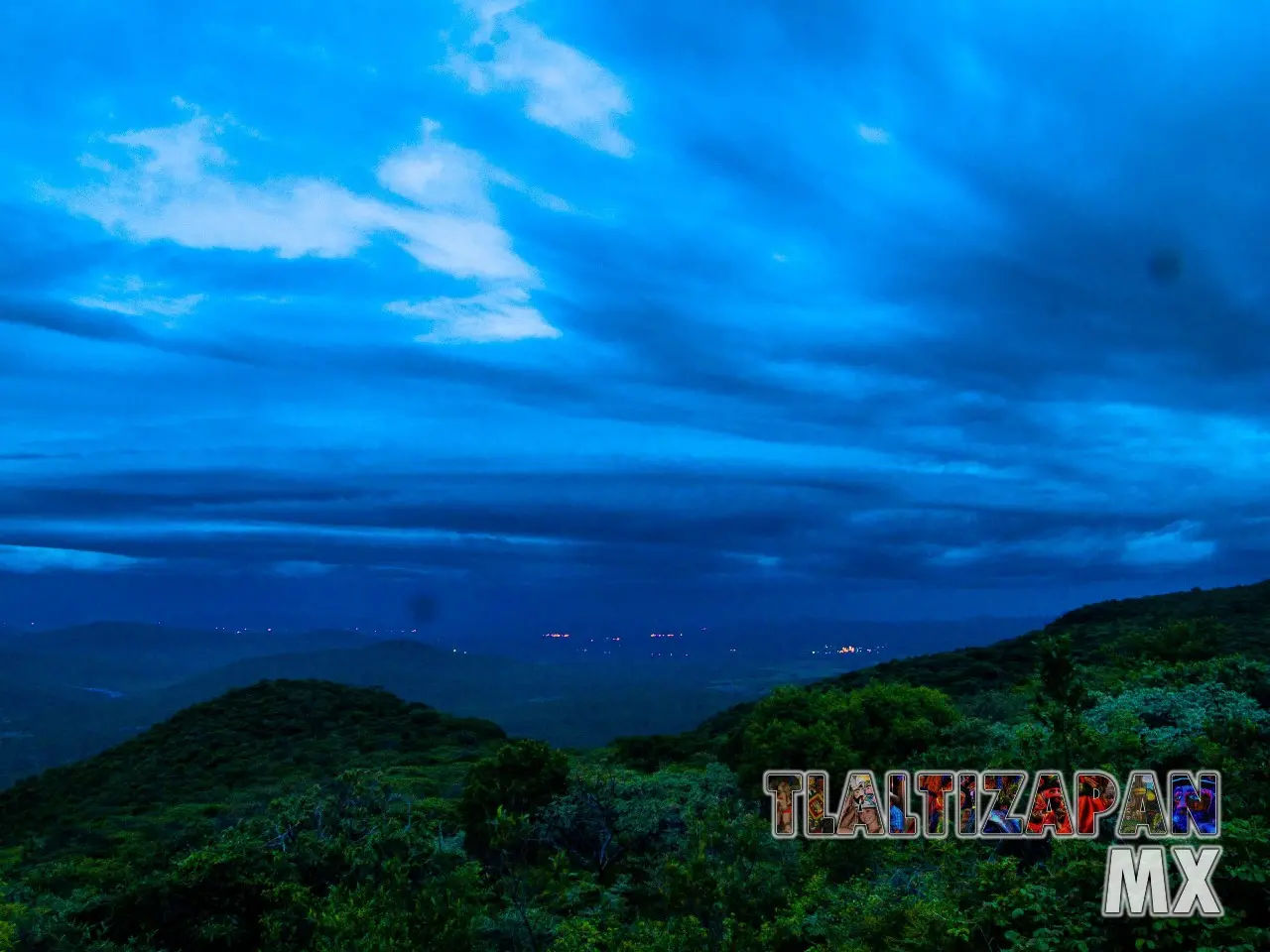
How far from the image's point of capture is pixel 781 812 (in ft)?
89.4

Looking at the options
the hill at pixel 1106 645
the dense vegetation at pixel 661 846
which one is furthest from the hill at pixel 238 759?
the hill at pixel 1106 645

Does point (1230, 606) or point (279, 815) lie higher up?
point (1230, 606)

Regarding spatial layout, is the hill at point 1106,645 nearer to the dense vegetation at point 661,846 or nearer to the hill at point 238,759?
the dense vegetation at point 661,846

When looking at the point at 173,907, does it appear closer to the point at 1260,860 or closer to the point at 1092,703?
the point at 1260,860

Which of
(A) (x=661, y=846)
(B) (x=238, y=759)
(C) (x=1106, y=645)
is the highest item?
(C) (x=1106, y=645)

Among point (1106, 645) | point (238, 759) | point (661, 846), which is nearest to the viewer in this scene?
point (661, 846)

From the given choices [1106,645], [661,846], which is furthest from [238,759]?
[1106,645]

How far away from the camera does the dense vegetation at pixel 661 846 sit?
14.1 metres

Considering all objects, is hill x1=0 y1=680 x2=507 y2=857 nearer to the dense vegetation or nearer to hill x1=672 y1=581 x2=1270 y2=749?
the dense vegetation

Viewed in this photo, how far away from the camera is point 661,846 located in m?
28.4

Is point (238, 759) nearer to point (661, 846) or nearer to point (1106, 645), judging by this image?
point (661, 846)

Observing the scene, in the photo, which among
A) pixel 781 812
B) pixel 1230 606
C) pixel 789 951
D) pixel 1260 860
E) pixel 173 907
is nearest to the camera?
pixel 1260 860

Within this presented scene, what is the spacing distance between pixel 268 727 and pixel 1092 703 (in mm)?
62193

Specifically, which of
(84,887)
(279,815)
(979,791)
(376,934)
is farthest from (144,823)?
(979,791)
